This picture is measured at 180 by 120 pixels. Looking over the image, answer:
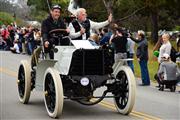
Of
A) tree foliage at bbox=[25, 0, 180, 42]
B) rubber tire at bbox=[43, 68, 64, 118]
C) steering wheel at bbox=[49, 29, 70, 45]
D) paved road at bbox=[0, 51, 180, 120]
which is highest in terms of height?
tree foliage at bbox=[25, 0, 180, 42]

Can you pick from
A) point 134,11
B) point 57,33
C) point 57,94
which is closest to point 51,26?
point 57,33

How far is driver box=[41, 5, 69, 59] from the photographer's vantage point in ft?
37.2

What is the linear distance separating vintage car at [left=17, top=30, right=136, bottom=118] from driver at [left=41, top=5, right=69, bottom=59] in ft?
1.01

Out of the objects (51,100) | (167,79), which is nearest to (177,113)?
(51,100)

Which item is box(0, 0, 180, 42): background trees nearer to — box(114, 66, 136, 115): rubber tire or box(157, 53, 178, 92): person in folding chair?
box(157, 53, 178, 92): person in folding chair

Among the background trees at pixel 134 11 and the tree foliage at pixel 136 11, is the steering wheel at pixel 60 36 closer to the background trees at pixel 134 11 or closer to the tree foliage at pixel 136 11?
the background trees at pixel 134 11

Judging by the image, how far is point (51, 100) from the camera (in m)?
10.7

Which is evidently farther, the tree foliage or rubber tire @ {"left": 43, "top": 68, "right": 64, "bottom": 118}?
the tree foliage

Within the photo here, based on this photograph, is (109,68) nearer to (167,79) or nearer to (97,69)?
(97,69)

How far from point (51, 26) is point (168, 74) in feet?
20.2

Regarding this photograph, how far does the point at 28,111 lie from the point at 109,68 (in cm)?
201

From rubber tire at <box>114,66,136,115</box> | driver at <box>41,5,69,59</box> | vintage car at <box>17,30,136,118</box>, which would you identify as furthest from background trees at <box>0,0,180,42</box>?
rubber tire at <box>114,66,136,115</box>

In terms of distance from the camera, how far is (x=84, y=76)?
35.0 ft

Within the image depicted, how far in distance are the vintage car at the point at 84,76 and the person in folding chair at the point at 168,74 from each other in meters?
5.57
